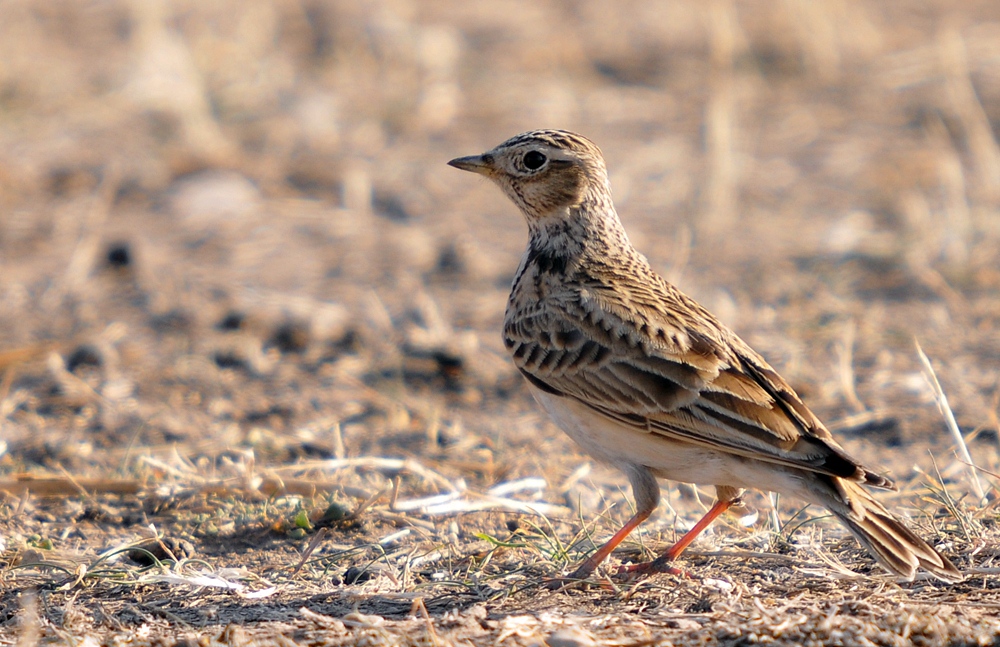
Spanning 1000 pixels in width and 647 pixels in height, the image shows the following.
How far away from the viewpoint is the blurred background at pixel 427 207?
732cm

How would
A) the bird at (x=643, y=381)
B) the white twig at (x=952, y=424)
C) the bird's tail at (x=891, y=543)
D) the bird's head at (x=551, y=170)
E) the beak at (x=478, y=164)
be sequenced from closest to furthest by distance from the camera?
the bird's tail at (x=891, y=543) → the bird at (x=643, y=381) → the white twig at (x=952, y=424) → the bird's head at (x=551, y=170) → the beak at (x=478, y=164)

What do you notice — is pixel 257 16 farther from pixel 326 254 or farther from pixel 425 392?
pixel 425 392

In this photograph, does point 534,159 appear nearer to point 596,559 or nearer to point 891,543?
point 596,559

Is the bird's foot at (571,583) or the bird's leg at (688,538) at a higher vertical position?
the bird's leg at (688,538)

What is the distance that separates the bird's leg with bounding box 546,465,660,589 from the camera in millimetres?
4707

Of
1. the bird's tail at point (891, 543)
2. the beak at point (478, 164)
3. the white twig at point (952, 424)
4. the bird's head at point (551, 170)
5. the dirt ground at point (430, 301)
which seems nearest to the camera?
the bird's tail at point (891, 543)

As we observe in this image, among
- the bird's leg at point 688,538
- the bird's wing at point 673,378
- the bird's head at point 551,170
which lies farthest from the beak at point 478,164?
the bird's leg at point 688,538

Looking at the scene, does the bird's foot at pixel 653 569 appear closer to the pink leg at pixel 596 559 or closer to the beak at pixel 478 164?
the pink leg at pixel 596 559

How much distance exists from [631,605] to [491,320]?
425 cm

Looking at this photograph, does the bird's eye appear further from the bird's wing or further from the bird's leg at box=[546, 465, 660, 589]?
the bird's leg at box=[546, 465, 660, 589]

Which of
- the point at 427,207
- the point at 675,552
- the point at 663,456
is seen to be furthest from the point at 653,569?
the point at 427,207

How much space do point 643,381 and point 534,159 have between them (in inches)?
59.1

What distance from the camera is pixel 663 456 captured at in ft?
16.0

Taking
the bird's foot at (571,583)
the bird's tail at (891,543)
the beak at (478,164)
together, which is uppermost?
the beak at (478,164)
